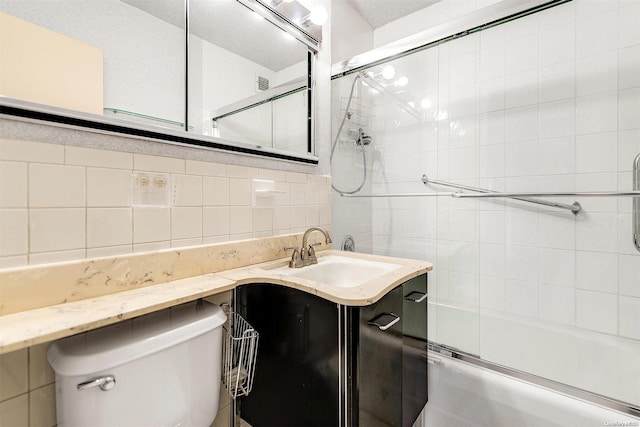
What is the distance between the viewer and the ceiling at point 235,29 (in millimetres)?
1074

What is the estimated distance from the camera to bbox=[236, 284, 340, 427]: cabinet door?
2.93 feet

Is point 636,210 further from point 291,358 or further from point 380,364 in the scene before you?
point 291,358

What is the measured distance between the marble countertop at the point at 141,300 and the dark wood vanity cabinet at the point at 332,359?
0.05 meters

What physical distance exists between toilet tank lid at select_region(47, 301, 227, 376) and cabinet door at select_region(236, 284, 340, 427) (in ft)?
0.73

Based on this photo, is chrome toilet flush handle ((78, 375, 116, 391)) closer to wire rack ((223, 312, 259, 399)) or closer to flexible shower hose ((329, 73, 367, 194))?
wire rack ((223, 312, 259, 399))

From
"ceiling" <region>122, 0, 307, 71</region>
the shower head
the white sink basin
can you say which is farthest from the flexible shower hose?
the white sink basin

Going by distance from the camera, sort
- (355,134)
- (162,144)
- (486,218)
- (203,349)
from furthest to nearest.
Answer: (355,134)
(486,218)
(162,144)
(203,349)

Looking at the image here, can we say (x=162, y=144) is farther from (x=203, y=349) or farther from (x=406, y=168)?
(x=406, y=168)

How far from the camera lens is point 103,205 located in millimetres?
868

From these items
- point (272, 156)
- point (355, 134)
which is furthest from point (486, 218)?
point (272, 156)

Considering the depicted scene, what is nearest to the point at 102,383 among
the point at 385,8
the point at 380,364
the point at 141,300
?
the point at 141,300

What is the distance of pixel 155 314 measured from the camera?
89 centimetres

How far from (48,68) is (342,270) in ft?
4.21

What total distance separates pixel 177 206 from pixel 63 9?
26.0 inches
